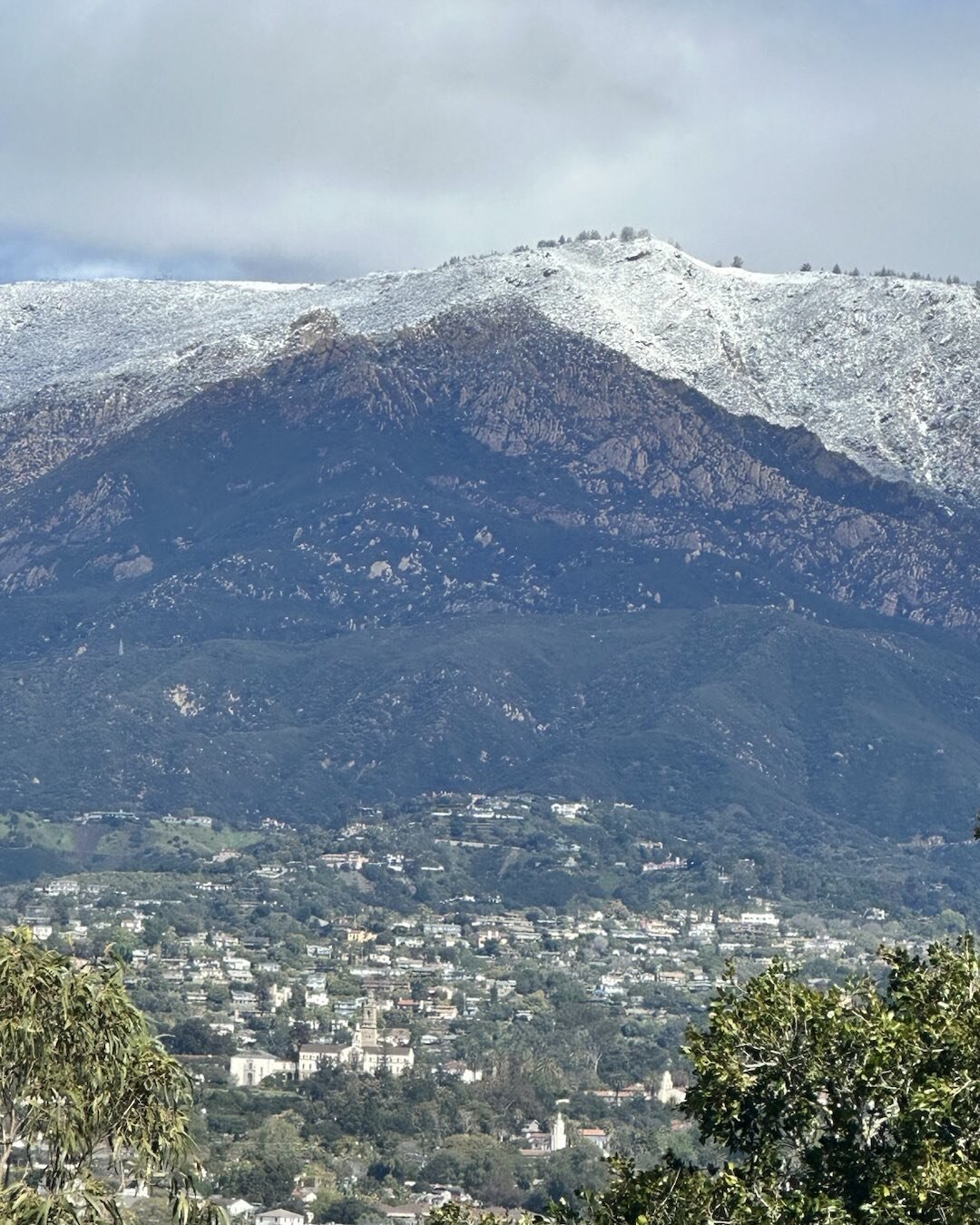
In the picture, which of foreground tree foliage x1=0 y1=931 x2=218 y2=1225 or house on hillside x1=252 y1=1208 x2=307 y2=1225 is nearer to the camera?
foreground tree foliage x1=0 y1=931 x2=218 y2=1225

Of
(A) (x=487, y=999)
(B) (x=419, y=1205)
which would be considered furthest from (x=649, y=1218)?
(A) (x=487, y=999)

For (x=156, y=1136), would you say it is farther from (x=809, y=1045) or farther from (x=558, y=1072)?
(x=558, y=1072)

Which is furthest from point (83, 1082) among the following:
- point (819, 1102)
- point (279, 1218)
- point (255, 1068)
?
point (255, 1068)

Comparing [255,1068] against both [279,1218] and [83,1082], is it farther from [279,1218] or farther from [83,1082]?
[83,1082]

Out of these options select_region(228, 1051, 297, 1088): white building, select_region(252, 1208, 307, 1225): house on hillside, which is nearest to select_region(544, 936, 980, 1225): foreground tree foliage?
select_region(252, 1208, 307, 1225): house on hillside

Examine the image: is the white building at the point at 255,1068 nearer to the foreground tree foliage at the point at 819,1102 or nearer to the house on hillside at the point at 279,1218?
the house on hillside at the point at 279,1218

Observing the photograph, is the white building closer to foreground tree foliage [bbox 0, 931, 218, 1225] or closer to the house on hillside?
the house on hillside

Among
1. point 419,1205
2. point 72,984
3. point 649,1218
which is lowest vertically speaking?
point 419,1205
